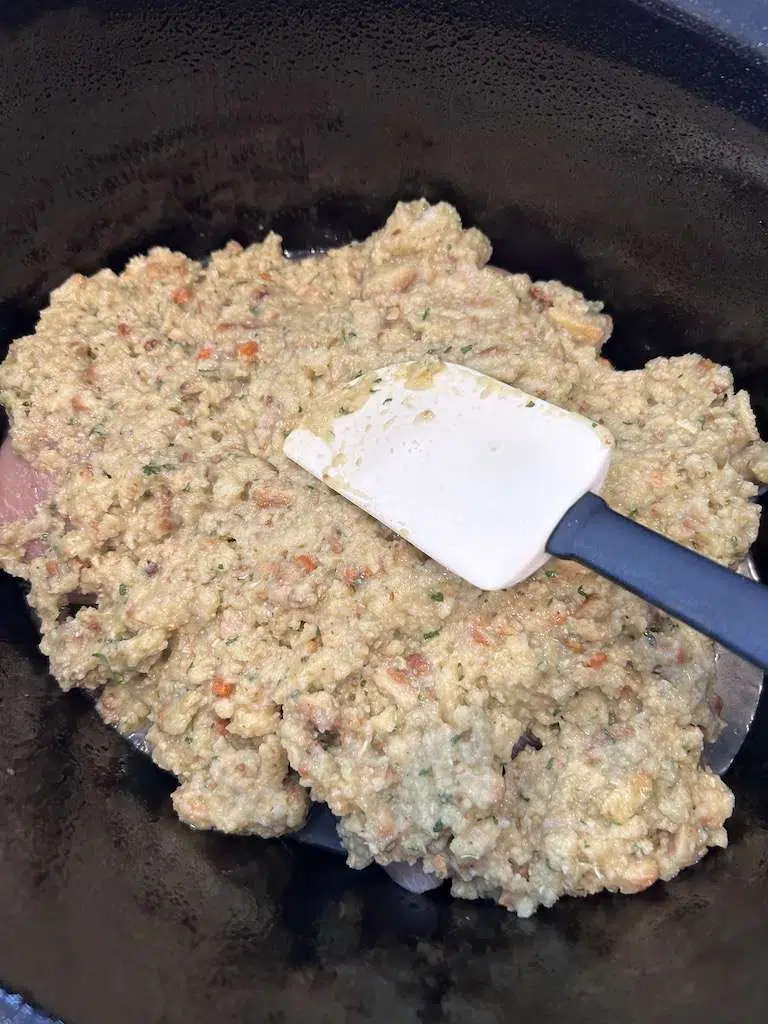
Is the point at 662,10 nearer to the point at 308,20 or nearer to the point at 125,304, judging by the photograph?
the point at 308,20

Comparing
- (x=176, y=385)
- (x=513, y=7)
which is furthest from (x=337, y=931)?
(x=513, y=7)

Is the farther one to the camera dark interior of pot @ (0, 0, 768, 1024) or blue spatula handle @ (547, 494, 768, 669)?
dark interior of pot @ (0, 0, 768, 1024)

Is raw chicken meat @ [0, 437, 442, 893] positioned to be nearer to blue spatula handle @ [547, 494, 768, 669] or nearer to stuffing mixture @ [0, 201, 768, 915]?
stuffing mixture @ [0, 201, 768, 915]

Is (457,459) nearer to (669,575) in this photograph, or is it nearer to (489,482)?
(489,482)

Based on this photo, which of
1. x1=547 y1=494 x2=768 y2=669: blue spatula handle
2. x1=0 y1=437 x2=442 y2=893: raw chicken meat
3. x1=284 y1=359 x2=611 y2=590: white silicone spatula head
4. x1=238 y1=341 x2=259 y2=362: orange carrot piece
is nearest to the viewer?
x1=547 y1=494 x2=768 y2=669: blue spatula handle

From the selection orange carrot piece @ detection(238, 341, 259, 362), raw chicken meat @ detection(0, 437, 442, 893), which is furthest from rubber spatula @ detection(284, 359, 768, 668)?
raw chicken meat @ detection(0, 437, 442, 893)

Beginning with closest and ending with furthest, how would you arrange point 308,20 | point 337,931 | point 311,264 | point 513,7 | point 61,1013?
Result: point 61,1013 < point 337,931 < point 513,7 < point 308,20 < point 311,264
